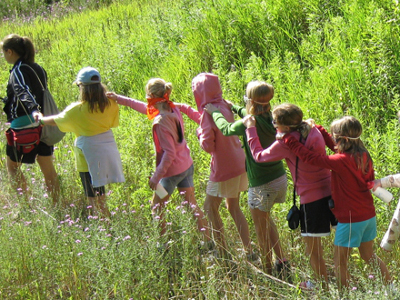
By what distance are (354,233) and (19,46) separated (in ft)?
12.7

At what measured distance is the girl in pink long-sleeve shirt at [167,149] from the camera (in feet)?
14.1

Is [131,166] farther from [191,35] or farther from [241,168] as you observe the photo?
[191,35]

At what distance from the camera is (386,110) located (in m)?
4.91

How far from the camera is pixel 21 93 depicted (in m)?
5.18

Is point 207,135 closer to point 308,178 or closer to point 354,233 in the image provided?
point 308,178

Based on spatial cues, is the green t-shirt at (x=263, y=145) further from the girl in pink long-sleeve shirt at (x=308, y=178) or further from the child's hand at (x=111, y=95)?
the child's hand at (x=111, y=95)

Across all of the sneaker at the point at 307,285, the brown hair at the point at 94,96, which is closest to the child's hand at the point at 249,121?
the sneaker at the point at 307,285

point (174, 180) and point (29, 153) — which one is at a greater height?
point (29, 153)

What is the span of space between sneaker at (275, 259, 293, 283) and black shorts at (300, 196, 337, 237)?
0.42 meters

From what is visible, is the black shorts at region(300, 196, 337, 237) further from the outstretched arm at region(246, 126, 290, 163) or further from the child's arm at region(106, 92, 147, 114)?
the child's arm at region(106, 92, 147, 114)

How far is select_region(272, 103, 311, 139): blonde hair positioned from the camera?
11.5 feet

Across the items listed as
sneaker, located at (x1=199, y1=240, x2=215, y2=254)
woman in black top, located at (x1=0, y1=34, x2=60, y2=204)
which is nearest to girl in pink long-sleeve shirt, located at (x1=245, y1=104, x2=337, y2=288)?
sneaker, located at (x1=199, y1=240, x2=215, y2=254)

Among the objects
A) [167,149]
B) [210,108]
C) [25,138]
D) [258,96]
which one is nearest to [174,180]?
[167,149]

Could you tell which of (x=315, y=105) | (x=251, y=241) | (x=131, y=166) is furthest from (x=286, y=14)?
(x=251, y=241)
